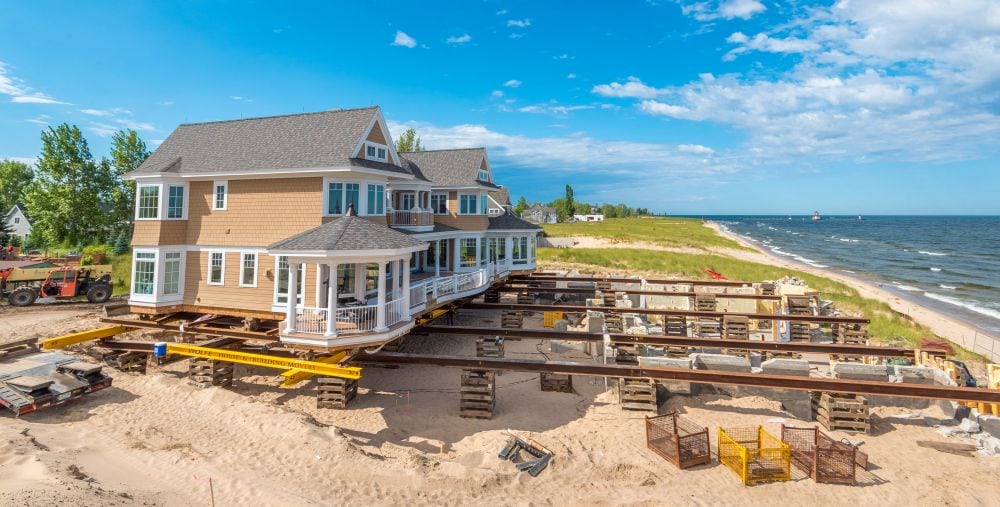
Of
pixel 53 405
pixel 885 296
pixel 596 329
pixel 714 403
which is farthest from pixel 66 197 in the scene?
pixel 885 296

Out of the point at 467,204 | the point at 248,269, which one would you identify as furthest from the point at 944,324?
the point at 248,269

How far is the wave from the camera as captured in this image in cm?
3512

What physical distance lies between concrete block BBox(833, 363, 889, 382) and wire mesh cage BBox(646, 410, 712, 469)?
234 inches

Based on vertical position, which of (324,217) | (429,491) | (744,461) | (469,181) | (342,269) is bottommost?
(429,491)

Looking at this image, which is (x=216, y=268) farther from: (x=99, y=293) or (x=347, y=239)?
(x=99, y=293)

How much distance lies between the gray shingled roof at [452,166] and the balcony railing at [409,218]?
3.78 m

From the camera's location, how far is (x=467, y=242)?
24875 mm

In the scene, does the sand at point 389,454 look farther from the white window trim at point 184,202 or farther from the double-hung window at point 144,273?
the white window trim at point 184,202

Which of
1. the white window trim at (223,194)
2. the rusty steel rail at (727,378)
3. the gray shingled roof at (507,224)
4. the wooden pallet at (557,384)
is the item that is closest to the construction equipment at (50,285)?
the white window trim at (223,194)

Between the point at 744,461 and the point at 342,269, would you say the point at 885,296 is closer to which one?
the point at 744,461

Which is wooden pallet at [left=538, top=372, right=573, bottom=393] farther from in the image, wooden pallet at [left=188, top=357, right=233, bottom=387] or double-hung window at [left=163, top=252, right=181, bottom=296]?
double-hung window at [left=163, top=252, right=181, bottom=296]

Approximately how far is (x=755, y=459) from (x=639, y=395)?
3.58 m

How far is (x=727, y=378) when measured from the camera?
42.1 feet

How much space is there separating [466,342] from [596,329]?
6689mm
